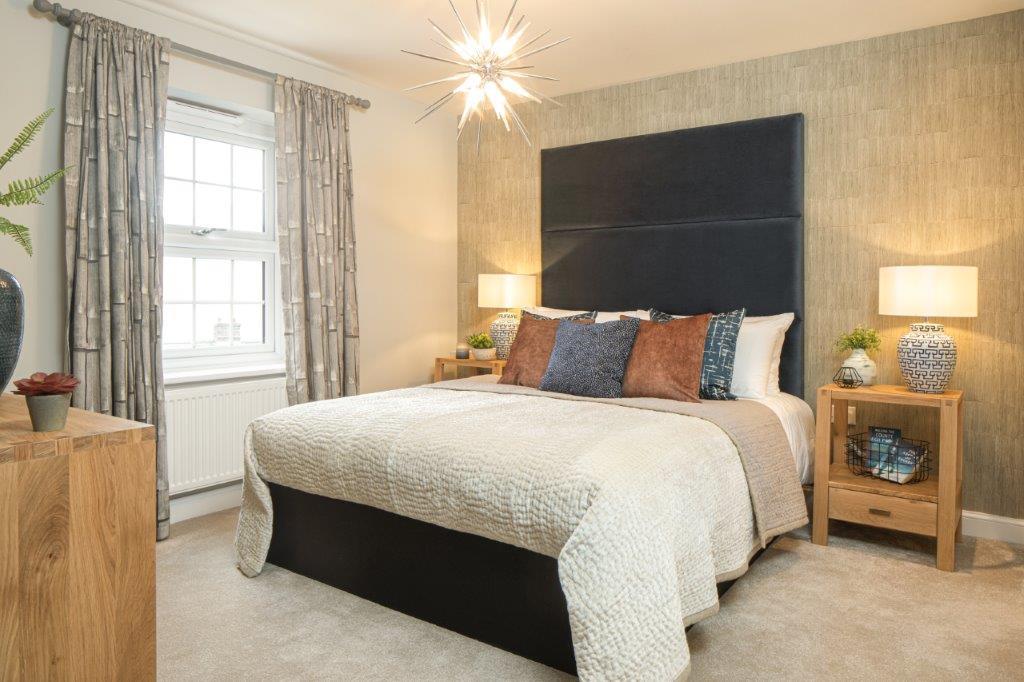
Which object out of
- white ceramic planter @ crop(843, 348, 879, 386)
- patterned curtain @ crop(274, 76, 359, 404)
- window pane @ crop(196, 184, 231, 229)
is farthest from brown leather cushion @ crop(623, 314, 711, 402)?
window pane @ crop(196, 184, 231, 229)

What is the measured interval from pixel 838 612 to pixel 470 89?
7.85ft

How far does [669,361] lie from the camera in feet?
10.4

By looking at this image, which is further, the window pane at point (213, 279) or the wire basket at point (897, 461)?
the window pane at point (213, 279)

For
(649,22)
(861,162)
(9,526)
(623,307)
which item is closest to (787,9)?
(649,22)

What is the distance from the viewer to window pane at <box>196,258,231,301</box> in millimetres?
3713

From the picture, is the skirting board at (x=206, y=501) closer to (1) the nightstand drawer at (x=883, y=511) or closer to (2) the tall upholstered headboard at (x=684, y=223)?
(2) the tall upholstered headboard at (x=684, y=223)

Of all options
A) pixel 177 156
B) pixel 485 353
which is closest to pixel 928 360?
pixel 485 353

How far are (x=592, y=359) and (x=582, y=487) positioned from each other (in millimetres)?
1455

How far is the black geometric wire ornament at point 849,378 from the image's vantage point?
3150 millimetres

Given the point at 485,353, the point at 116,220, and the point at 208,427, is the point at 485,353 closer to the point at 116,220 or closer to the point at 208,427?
the point at 208,427

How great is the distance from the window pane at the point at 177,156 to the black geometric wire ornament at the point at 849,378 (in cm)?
341

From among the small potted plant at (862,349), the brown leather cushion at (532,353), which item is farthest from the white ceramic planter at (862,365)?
the brown leather cushion at (532,353)

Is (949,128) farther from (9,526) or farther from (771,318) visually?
(9,526)

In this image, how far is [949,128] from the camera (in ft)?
10.7
